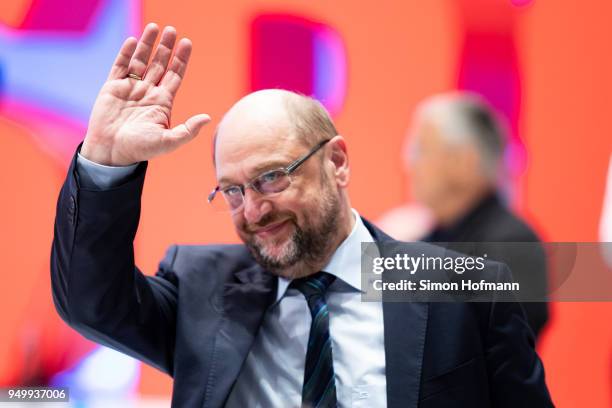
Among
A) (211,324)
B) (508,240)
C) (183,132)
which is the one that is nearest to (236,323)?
(211,324)

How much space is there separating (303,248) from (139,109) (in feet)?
1.79

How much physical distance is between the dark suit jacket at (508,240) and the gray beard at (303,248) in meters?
0.86

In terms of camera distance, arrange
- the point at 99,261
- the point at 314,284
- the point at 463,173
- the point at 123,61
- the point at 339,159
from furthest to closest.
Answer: the point at 463,173, the point at 339,159, the point at 314,284, the point at 123,61, the point at 99,261

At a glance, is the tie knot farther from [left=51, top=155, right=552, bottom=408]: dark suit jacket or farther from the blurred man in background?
the blurred man in background

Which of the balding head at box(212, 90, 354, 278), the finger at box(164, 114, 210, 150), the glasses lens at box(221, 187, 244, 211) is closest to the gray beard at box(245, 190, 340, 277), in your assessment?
the balding head at box(212, 90, 354, 278)

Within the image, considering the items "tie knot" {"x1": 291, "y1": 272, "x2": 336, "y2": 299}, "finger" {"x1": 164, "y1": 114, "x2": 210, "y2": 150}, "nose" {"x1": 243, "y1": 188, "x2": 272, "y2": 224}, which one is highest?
"finger" {"x1": 164, "y1": 114, "x2": 210, "y2": 150}

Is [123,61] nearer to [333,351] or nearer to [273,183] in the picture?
[273,183]

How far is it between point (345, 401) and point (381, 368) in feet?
0.40

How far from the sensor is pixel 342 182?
194cm

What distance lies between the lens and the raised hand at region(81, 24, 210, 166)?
1621 mm

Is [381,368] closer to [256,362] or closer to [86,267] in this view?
[256,362]

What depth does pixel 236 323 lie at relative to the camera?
1.78m

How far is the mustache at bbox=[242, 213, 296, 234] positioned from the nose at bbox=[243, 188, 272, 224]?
0.02 m

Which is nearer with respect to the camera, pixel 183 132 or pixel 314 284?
pixel 183 132
